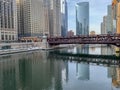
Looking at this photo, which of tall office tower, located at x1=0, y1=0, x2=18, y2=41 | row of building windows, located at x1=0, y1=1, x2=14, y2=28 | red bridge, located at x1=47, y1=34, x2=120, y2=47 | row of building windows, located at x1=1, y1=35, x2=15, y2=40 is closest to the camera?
red bridge, located at x1=47, y1=34, x2=120, y2=47

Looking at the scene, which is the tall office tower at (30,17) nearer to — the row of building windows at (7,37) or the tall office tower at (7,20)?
the tall office tower at (7,20)

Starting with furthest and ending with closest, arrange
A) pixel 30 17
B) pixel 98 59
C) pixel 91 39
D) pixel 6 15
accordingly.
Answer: pixel 30 17 < pixel 6 15 < pixel 91 39 < pixel 98 59

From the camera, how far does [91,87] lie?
83.8 feet

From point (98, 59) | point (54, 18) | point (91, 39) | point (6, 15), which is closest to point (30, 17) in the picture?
point (6, 15)

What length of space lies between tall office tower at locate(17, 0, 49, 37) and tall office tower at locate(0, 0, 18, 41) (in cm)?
1329

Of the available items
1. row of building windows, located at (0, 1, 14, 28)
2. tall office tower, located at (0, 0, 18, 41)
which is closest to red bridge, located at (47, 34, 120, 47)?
tall office tower, located at (0, 0, 18, 41)

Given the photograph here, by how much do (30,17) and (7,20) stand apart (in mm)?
19451

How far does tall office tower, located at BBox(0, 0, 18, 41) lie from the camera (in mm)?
113338

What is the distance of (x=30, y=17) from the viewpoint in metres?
134

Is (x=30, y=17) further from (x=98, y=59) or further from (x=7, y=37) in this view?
(x=98, y=59)

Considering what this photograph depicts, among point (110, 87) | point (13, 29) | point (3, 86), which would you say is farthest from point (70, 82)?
point (13, 29)

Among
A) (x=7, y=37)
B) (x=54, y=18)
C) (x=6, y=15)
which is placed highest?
(x=54, y=18)

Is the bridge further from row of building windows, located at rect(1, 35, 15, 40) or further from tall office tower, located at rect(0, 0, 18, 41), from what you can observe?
tall office tower, located at rect(0, 0, 18, 41)

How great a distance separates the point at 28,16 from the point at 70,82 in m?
111
